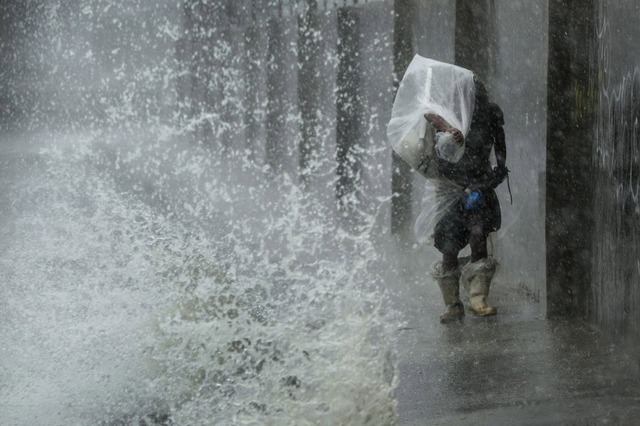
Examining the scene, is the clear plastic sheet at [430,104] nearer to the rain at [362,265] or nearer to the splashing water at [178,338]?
the rain at [362,265]

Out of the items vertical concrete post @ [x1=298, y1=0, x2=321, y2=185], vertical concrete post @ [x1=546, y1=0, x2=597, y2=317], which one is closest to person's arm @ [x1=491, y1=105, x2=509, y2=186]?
vertical concrete post @ [x1=546, y1=0, x2=597, y2=317]

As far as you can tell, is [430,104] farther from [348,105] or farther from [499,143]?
[348,105]

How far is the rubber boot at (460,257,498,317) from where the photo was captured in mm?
6863

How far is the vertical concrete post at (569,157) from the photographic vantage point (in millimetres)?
6629

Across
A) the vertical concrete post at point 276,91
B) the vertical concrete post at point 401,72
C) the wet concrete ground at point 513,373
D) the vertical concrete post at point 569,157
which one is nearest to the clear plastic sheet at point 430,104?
the vertical concrete post at point 569,157

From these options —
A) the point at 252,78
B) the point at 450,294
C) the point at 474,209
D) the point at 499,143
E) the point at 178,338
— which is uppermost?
the point at 252,78

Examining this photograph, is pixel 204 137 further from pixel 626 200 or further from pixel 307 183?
pixel 626 200

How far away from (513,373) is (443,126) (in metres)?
1.71

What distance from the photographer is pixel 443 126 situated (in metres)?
6.36

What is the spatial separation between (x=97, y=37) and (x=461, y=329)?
15.4 m

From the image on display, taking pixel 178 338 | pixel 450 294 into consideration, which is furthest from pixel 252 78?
pixel 178 338

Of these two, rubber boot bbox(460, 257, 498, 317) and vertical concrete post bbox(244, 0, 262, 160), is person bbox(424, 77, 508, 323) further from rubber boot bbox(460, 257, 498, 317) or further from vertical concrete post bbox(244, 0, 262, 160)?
vertical concrete post bbox(244, 0, 262, 160)

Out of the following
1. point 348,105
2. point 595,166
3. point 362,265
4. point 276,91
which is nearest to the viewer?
point 595,166

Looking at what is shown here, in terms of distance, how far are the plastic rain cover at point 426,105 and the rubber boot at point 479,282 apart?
67 cm
